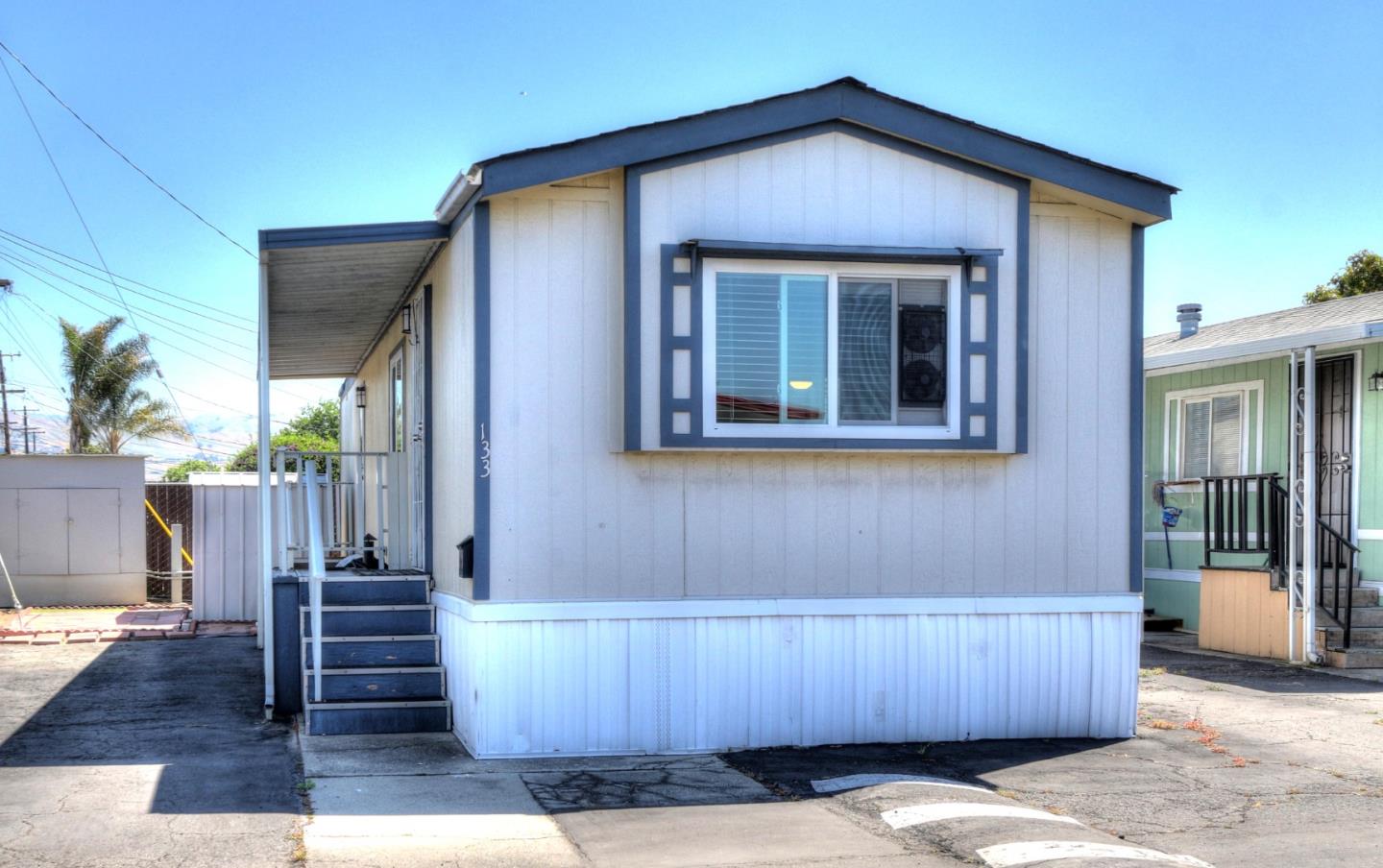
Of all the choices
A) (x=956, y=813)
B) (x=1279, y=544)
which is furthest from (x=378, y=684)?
(x=1279, y=544)

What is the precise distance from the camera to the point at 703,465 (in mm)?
8539

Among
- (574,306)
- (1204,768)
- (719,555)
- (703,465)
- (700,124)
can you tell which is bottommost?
(1204,768)

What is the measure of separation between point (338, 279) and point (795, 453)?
13.3 ft

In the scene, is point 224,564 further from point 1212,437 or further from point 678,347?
point 1212,437

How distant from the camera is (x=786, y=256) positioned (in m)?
8.48

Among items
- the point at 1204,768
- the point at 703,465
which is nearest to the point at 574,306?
the point at 703,465

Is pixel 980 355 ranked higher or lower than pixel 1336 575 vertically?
higher

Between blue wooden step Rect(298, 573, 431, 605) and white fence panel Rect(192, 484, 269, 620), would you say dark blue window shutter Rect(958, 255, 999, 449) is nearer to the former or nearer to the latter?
blue wooden step Rect(298, 573, 431, 605)

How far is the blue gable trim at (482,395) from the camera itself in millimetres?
8219

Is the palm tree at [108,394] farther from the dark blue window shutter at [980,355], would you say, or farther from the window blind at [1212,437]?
the dark blue window shutter at [980,355]

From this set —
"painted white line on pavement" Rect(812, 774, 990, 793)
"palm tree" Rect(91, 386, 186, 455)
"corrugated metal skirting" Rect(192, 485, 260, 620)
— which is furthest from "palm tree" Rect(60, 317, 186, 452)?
"painted white line on pavement" Rect(812, 774, 990, 793)

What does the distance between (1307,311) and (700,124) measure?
9887mm

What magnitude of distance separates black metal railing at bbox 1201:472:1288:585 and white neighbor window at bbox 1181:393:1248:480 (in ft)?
1.89

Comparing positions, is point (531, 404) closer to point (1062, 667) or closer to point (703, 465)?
point (703, 465)
